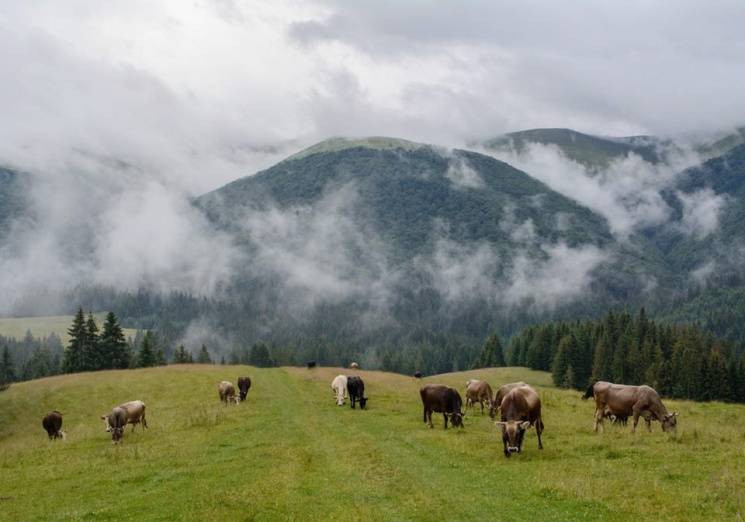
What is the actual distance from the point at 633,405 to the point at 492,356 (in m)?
129

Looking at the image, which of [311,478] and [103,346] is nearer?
[311,478]

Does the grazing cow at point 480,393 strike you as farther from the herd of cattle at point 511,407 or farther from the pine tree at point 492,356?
the pine tree at point 492,356

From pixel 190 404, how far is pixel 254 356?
120472 millimetres

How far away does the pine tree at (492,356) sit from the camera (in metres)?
159

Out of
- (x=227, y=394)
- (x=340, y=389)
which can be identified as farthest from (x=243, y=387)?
(x=340, y=389)

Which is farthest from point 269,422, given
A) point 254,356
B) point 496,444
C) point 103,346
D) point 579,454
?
point 254,356

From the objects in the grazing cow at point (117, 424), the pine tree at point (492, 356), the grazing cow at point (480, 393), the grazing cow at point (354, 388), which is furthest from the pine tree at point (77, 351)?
the pine tree at point (492, 356)

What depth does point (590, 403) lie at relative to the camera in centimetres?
5231

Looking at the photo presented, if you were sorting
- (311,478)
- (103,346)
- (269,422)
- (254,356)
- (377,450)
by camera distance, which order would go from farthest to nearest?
(254,356) < (103,346) < (269,422) < (377,450) < (311,478)

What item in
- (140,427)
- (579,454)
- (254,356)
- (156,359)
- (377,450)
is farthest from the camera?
(254,356)

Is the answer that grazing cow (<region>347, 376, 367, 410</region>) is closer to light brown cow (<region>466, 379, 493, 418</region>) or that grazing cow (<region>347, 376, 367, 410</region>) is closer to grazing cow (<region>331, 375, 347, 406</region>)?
grazing cow (<region>331, 375, 347, 406</region>)

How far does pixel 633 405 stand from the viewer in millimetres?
34438

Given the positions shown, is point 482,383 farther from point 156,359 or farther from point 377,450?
point 156,359

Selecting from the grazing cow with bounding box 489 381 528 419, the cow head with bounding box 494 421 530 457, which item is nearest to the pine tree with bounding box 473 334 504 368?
the grazing cow with bounding box 489 381 528 419
